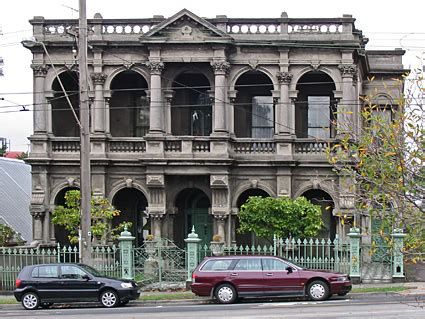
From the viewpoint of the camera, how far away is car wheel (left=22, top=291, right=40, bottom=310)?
23469mm

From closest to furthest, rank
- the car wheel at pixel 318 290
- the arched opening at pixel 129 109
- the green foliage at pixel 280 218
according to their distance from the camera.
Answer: the car wheel at pixel 318 290, the green foliage at pixel 280 218, the arched opening at pixel 129 109

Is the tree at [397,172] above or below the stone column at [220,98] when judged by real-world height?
below

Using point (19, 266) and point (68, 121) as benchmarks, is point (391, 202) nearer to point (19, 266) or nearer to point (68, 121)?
point (19, 266)

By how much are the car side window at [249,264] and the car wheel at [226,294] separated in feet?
2.11

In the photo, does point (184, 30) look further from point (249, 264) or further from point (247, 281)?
point (247, 281)

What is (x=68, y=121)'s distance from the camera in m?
36.7

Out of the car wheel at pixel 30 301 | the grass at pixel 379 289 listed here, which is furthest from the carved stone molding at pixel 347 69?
the car wheel at pixel 30 301

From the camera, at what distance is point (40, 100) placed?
34188 mm

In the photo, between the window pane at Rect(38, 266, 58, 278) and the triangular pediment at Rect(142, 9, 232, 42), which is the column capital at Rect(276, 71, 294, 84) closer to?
the triangular pediment at Rect(142, 9, 232, 42)

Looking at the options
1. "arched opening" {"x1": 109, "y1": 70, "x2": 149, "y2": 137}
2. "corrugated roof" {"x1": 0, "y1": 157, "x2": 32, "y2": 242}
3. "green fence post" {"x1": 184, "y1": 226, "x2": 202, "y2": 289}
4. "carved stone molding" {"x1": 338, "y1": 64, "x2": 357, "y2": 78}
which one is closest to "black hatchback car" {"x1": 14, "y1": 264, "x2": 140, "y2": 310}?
"green fence post" {"x1": 184, "y1": 226, "x2": 202, "y2": 289}

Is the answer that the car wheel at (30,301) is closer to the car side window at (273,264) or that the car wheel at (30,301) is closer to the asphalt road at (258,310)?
the asphalt road at (258,310)

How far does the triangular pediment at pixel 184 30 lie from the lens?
33.1 m

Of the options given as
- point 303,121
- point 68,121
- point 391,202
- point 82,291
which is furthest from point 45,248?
point 391,202

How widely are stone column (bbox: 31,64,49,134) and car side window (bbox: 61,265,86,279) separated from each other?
1187 cm
